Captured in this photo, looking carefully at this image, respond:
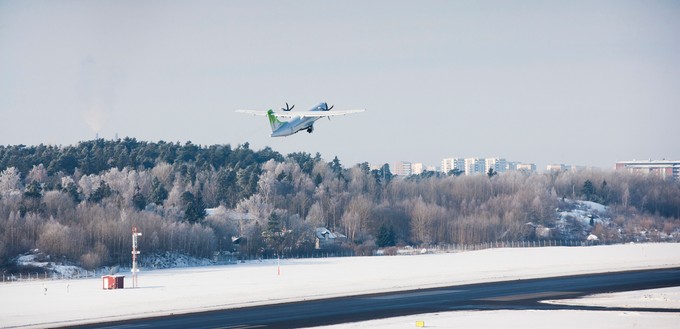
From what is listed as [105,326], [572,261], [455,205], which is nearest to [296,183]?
[455,205]

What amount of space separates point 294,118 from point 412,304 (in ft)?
69.6

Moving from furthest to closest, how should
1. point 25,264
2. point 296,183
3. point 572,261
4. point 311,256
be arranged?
point 296,183 < point 311,256 < point 25,264 < point 572,261

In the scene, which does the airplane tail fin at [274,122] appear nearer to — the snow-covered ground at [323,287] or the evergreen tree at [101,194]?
the snow-covered ground at [323,287]

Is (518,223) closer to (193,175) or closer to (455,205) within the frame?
(455,205)

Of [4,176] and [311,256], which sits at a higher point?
[4,176]

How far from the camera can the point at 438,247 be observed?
161875mm

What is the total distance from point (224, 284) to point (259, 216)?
78.7m

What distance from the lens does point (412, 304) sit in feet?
199

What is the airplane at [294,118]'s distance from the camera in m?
73.5

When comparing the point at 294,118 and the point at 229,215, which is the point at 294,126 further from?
the point at 229,215

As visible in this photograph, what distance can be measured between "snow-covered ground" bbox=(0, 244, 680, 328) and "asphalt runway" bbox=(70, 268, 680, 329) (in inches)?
116

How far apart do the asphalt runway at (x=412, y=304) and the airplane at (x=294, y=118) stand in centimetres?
1439

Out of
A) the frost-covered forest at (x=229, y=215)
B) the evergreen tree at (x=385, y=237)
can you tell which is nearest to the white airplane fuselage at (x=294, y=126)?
the frost-covered forest at (x=229, y=215)

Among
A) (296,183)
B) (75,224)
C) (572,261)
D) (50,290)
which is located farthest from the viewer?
(296,183)
